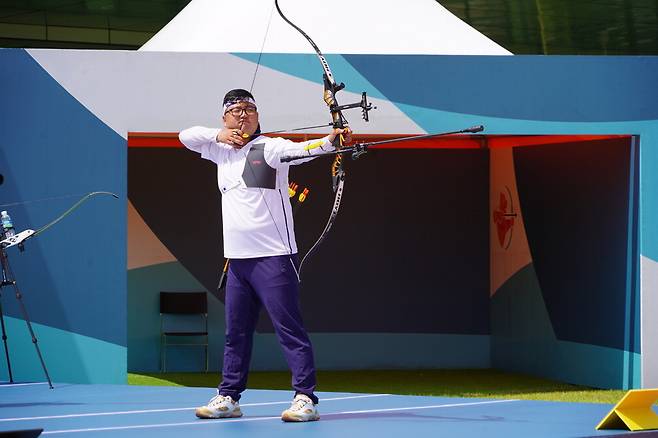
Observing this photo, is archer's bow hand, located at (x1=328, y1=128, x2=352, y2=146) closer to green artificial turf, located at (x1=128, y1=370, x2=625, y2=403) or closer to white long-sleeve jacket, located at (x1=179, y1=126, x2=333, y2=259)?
white long-sleeve jacket, located at (x1=179, y1=126, x2=333, y2=259)

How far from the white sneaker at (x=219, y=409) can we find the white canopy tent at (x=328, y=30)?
385cm

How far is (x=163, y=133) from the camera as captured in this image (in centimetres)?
835

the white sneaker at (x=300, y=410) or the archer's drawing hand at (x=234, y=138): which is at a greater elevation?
the archer's drawing hand at (x=234, y=138)

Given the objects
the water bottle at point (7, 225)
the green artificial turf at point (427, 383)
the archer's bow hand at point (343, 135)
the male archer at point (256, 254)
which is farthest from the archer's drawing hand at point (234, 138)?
the green artificial turf at point (427, 383)

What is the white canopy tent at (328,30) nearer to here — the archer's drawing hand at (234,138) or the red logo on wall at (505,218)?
the red logo on wall at (505,218)

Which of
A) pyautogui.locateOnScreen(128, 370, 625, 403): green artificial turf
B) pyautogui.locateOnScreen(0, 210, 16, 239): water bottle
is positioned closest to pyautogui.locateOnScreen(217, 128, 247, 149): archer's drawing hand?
pyautogui.locateOnScreen(0, 210, 16, 239): water bottle

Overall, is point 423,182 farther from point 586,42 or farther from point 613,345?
point 586,42

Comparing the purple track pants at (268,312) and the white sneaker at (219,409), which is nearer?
the purple track pants at (268,312)

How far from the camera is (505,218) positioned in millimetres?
10961

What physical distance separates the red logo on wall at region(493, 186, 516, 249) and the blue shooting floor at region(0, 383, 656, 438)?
4498 millimetres

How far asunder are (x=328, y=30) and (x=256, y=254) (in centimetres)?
435

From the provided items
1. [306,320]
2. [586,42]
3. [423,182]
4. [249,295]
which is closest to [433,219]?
[423,182]

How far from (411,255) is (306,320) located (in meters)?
1.10

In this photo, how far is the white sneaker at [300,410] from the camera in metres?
5.53
